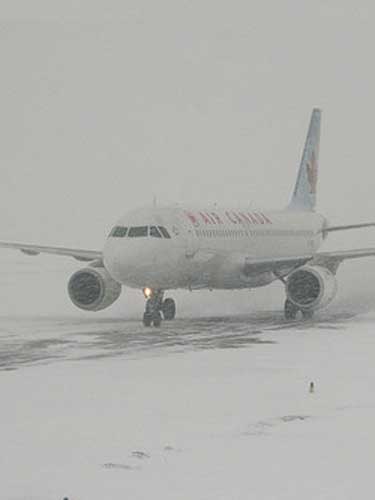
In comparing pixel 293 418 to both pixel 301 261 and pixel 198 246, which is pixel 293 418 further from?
pixel 301 261

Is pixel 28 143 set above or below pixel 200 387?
above

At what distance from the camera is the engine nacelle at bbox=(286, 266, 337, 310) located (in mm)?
26234

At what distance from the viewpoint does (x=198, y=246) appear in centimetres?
2627

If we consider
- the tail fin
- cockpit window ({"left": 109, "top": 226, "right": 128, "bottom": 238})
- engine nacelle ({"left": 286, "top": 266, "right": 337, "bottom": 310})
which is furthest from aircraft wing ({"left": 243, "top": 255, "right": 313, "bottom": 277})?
the tail fin

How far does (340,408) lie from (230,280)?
15.8m

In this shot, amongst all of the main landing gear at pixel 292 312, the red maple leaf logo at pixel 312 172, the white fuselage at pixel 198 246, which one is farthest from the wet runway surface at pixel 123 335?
the red maple leaf logo at pixel 312 172

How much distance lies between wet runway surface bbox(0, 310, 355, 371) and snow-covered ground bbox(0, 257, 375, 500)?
0.09 m

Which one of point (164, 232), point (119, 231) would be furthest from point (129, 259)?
point (164, 232)

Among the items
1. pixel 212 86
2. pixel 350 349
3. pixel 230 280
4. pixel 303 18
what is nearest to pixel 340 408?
pixel 350 349

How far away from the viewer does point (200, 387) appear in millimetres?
14914

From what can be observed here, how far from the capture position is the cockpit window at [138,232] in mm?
24250

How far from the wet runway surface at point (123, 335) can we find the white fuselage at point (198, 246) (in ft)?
4.15

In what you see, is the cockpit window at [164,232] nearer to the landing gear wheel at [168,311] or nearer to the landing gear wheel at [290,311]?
the landing gear wheel at [168,311]

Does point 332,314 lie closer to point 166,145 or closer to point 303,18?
point 166,145
